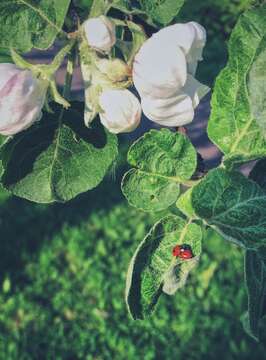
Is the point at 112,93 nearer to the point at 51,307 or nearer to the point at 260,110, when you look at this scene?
the point at 260,110

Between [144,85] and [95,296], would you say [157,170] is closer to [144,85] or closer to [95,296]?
[144,85]

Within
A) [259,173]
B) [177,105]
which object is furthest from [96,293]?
[177,105]

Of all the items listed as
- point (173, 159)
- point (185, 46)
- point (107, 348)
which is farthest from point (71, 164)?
point (107, 348)

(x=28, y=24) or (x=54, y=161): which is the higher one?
(x=28, y=24)

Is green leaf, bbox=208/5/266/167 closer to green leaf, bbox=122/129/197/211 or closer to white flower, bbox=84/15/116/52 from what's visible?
green leaf, bbox=122/129/197/211

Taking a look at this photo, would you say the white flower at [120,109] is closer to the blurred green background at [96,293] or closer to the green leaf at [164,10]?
the green leaf at [164,10]

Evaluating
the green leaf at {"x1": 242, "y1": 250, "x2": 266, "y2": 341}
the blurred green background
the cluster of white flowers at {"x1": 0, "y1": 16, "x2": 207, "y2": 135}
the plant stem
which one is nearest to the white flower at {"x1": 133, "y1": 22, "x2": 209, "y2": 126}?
the cluster of white flowers at {"x1": 0, "y1": 16, "x2": 207, "y2": 135}
